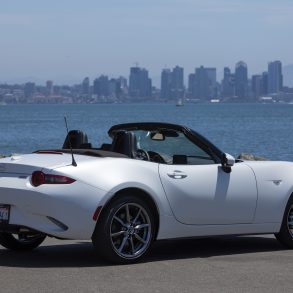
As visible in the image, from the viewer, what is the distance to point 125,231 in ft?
30.0

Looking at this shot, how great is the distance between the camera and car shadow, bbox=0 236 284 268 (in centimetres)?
919

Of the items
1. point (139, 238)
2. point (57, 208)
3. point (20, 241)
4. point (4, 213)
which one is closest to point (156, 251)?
point (139, 238)

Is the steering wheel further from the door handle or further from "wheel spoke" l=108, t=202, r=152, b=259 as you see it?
"wheel spoke" l=108, t=202, r=152, b=259

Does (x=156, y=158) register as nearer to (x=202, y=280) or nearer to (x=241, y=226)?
(x=241, y=226)

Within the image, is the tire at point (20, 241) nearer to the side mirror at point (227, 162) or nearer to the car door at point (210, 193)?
the car door at point (210, 193)

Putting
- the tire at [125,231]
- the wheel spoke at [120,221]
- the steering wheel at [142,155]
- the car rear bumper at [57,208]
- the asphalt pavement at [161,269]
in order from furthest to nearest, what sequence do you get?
the steering wheel at [142,155]
the wheel spoke at [120,221]
the tire at [125,231]
the car rear bumper at [57,208]
the asphalt pavement at [161,269]

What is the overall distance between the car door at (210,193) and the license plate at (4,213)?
1472 mm

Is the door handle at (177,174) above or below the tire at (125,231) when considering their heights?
above

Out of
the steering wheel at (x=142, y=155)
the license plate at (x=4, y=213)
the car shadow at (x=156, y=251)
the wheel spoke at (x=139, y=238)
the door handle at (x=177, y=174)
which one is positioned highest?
the steering wheel at (x=142, y=155)

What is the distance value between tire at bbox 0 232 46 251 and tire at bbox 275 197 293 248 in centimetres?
245

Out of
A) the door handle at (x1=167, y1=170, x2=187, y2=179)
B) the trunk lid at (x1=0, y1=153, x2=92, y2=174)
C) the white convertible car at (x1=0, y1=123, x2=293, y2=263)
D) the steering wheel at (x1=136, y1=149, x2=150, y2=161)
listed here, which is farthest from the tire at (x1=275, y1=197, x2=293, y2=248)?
the trunk lid at (x1=0, y1=153, x2=92, y2=174)

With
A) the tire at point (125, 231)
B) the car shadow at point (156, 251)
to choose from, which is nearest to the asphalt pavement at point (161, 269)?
the car shadow at point (156, 251)

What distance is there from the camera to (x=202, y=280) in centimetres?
823

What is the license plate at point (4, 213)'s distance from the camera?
8992mm
